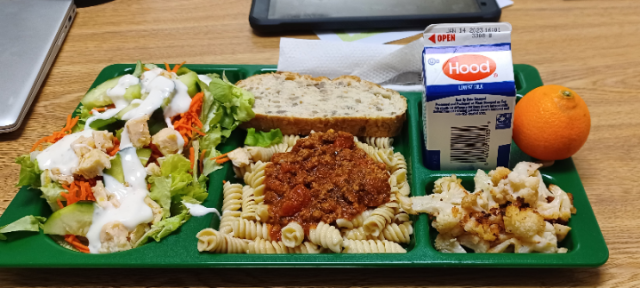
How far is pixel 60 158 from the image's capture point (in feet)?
6.09

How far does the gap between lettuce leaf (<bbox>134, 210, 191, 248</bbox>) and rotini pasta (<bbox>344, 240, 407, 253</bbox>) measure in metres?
0.67

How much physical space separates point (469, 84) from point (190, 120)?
1.27 m

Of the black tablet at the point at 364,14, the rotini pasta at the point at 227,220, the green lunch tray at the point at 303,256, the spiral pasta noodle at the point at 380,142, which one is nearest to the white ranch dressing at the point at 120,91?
the green lunch tray at the point at 303,256

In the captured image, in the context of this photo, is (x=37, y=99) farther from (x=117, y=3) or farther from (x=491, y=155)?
(x=491, y=155)

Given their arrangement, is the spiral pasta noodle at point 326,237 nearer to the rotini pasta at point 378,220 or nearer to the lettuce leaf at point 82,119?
the rotini pasta at point 378,220

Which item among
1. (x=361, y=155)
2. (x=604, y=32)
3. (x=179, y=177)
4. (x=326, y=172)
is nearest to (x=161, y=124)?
(x=179, y=177)

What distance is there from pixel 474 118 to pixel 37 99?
2.44 metres

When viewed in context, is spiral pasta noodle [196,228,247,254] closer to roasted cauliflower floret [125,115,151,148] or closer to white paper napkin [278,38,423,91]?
roasted cauliflower floret [125,115,151,148]

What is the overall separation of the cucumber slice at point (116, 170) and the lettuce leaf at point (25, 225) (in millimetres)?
309

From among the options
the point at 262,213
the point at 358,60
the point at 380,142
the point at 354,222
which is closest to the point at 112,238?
the point at 262,213

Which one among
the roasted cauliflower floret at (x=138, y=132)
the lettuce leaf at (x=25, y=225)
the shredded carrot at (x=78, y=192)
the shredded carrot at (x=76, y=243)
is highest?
the roasted cauliflower floret at (x=138, y=132)

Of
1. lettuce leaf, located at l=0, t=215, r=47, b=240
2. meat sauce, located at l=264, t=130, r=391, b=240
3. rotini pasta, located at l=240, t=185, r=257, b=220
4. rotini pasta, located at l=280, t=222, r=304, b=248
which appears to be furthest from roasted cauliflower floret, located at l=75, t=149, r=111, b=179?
rotini pasta, located at l=280, t=222, r=304, b=248

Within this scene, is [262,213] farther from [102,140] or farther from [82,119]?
[82,119]

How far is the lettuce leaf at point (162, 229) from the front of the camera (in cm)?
170
